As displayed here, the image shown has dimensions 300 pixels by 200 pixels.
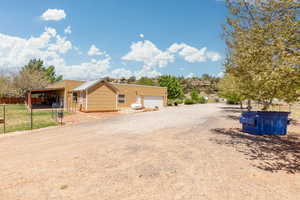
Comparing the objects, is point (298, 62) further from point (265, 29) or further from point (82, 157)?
point (82, 157)

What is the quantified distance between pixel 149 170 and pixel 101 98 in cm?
1659

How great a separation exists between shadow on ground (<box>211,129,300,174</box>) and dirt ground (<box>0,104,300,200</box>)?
3cm

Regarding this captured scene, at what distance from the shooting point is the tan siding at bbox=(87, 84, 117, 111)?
19.1 meters

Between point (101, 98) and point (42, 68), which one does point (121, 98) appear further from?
point (42, 68)

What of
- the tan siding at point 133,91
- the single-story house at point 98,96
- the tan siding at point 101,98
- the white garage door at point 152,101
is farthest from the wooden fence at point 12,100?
the white garage door at point 152,101

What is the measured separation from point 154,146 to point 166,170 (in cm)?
215

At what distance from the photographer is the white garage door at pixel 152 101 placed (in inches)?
1109

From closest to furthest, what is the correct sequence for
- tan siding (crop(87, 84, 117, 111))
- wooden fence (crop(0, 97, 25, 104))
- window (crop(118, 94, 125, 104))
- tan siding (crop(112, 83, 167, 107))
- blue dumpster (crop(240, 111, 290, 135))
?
1. blue dumpster (crop(240, 111, 290, 135))
2. tan siding (crop(87, 84, 117, 111))
3. window (crop(118, 94, 125, 104))
4. tan siding (crop(112, 83, 167, 107))
5. wooden fence (crop(0, 97, 25, 104))

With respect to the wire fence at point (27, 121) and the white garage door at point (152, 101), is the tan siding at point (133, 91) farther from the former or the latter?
the wire fence at point (27, 121)

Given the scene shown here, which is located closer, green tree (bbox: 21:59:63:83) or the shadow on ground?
the shadow on ground

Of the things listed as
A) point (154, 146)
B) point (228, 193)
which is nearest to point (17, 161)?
point (154, 146)

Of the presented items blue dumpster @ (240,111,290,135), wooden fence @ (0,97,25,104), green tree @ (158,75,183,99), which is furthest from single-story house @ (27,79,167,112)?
blue dumpster @ (240,111,290,135)

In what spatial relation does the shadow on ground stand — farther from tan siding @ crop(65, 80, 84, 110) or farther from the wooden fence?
the wooden fence

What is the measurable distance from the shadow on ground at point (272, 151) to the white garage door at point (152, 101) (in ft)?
67.3
